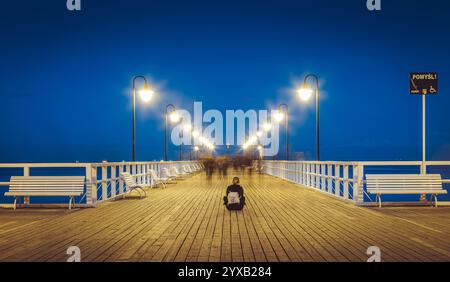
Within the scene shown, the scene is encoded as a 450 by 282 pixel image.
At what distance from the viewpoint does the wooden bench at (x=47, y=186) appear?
1325 centimetres

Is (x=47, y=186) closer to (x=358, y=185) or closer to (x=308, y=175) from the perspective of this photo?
(x=358, y=185)

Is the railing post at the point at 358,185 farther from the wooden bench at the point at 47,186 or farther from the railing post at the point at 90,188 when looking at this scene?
the wooden bench at the point at 47,186

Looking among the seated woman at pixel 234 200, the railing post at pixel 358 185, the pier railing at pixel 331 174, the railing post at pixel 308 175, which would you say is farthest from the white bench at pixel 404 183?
the railing post at pixel 308 175

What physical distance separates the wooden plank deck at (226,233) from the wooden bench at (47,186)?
50cm

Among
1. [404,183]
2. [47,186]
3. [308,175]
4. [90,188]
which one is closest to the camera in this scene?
[404,183]

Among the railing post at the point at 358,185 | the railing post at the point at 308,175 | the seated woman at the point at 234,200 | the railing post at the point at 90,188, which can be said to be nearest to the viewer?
the seated woman at the point at 234,200

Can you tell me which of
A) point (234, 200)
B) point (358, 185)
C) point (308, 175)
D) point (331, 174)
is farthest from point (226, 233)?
point (308, 175)

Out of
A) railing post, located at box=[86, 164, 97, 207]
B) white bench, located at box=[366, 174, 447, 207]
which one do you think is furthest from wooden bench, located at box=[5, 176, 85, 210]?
white bench, located at box=[366, 174, 447, 207]

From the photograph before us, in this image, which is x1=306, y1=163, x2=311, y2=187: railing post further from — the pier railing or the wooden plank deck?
the wooden plank deck

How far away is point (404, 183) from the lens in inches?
523

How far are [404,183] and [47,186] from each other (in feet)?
31.1

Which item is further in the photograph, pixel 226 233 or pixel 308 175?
pixel 308 175

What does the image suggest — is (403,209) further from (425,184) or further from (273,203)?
(273,203)
